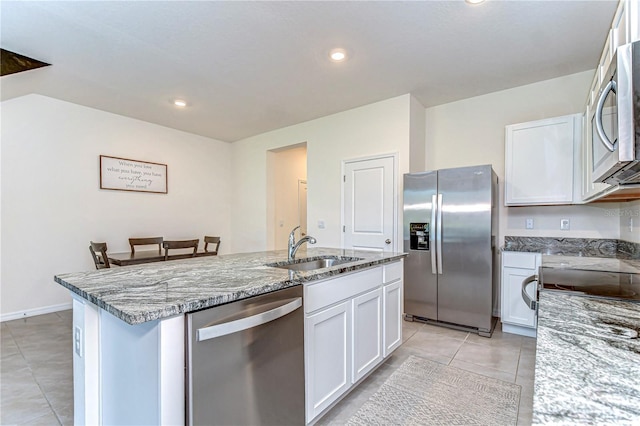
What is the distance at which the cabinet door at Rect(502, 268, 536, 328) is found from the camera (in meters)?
3.06

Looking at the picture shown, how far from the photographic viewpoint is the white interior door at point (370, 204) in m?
3.94

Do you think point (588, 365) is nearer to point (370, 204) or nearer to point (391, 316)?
point (391, 316)

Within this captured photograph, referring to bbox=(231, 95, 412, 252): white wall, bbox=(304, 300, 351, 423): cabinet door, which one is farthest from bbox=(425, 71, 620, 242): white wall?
bbox=(304, 300, 351, 423): cabinet door

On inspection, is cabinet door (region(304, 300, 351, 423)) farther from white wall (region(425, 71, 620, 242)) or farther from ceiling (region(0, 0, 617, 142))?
white wall (region(425, 71, 620, 242))

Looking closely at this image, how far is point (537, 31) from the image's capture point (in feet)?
8.25

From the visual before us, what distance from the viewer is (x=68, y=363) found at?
260 cm

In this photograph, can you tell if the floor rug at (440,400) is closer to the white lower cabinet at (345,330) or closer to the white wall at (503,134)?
the white lower cabinet at (345,330)

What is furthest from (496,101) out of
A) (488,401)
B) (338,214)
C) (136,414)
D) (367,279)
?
(136,414)

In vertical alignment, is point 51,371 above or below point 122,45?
below

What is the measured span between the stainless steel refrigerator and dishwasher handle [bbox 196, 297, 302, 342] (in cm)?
232

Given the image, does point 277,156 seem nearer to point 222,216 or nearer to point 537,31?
point 222,216

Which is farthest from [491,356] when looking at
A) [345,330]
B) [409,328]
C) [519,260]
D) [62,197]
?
[62,197]

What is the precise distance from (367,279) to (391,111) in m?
2.56

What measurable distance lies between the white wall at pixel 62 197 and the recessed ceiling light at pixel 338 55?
3.48 meters
